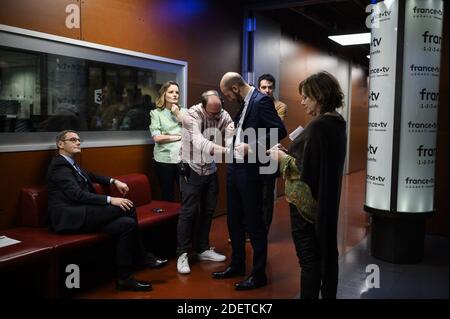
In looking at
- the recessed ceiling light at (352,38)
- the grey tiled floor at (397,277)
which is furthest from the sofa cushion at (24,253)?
the recessed ceiling light at (352,38)

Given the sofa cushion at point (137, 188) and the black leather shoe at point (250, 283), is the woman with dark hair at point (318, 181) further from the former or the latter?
the sofa cushion at point (137, 188)

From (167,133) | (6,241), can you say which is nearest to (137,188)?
(167,133)

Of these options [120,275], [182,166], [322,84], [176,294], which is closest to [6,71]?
[182,166]

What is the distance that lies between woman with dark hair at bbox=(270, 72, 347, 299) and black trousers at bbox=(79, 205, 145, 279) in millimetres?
1394

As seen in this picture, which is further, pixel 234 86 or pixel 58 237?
pixel 234 86

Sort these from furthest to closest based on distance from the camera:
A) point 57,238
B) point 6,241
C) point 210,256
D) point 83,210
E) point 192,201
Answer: point 210,256 < point 192,201 < point 83,210 < point 57,238 < point 6,241

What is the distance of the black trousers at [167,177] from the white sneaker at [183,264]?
92 cm

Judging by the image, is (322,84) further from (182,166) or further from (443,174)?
(443,174)

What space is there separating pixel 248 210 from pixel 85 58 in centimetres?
207

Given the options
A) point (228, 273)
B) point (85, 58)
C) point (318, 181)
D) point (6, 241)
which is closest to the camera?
point (318, 181)

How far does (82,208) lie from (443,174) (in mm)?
3969

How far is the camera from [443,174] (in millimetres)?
4766

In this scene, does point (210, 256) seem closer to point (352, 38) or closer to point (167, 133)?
point (167, 133)

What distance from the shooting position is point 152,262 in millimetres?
3699
